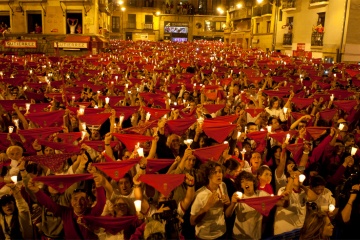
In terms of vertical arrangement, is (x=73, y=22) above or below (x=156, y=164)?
above

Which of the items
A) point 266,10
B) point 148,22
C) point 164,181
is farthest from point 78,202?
point 148,22

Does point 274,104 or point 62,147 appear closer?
point 62,147

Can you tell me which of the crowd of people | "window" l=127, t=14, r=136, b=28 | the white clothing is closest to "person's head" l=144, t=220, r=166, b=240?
the crowd of people

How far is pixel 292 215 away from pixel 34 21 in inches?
1316

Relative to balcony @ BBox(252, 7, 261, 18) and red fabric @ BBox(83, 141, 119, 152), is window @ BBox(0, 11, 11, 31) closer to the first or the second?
balcony @ BBox(252, 7, 261, 18)

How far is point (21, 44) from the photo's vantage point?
26438mm

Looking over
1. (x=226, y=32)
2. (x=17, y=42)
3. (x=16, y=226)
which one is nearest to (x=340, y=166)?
(x=16, y=226)

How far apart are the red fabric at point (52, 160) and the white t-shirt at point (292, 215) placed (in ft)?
10.0

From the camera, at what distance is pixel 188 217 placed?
456 centimetres

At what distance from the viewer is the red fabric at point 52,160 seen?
16.9 feet

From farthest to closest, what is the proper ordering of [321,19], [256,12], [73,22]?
[256,12], [73,22], [321,19]

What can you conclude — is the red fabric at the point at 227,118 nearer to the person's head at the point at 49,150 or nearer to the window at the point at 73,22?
the person's head at the point at 49,150

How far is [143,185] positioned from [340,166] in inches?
127

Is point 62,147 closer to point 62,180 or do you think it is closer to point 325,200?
point 62,180
